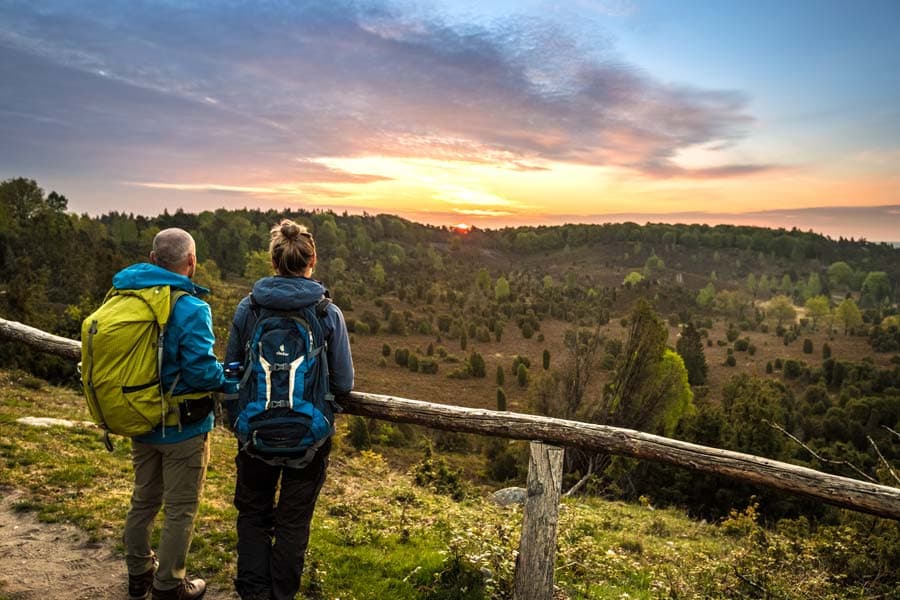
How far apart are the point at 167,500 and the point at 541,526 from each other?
2397 millimetres

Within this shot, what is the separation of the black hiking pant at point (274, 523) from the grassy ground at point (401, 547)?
0.85 meters

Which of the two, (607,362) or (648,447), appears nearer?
(648,447)

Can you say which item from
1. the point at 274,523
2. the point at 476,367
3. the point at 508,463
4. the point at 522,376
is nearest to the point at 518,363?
the point at 522,376

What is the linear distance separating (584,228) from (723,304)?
8522 cm

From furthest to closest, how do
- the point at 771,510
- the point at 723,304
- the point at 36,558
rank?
the point at 723,304
the point at 771,510
the point at 36,558

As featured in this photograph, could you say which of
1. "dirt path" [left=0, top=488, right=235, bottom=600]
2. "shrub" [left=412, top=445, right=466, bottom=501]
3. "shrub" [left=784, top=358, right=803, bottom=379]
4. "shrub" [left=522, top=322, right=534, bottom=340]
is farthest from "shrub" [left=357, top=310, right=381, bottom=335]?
"dirt path" [left=0, top=488, right=235, bottom=600]

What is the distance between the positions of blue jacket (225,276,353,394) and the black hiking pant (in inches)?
19.9

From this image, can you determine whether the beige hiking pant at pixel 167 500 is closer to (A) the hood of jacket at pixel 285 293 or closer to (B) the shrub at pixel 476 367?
(A) the hood of jacket at pixel 285 293

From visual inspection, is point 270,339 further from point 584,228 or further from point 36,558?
point 584,228

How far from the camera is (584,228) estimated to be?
6358 inches

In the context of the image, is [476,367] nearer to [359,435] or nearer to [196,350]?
[359,435]

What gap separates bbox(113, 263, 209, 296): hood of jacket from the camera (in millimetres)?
2957

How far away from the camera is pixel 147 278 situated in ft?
9.77

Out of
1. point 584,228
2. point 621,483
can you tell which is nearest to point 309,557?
point 621,483
